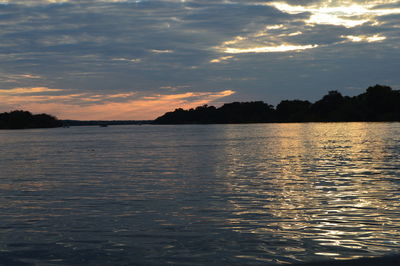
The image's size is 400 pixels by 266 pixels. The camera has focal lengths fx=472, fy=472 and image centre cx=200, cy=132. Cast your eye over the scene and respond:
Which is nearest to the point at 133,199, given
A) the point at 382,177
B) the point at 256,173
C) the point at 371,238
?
the point at 371,238

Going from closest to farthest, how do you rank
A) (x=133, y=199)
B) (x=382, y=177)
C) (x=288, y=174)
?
(x=133, y=199) → (x=382, y=177) → (x=288, y=174)

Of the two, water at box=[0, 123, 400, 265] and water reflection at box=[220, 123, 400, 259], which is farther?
water reflection at box=[220, 123, 400, 259]

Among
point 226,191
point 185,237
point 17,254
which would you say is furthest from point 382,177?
point 17,254

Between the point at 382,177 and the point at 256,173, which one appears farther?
the point at 256,173

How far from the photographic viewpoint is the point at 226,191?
2692 centimetres

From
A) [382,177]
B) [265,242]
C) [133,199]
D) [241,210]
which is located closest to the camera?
[265,242]

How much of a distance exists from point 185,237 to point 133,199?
920cm

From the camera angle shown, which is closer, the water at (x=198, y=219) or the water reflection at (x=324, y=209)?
the water at (x=198, y=219)

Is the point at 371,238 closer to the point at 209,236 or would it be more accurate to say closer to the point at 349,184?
the point at 209,236

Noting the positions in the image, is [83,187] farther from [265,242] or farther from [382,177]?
[382,177]

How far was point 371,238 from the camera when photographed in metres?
14.8

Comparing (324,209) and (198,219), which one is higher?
(198,219)

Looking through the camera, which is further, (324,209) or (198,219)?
(324,209)

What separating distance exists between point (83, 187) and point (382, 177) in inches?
793
